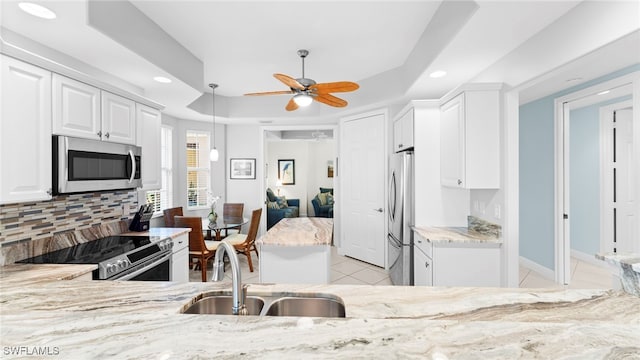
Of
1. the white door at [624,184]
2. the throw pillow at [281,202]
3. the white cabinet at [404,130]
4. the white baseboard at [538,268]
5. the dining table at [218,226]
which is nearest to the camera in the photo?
the white cabinet at [404,130]

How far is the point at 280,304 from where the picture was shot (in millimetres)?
1211

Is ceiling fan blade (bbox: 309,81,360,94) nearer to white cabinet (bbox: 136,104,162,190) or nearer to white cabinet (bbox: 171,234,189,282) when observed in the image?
white cabinet (bbox: 136,104,162,190)

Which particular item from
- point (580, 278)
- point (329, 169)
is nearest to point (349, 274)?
point (580, 278)

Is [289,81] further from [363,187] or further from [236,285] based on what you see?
[363,187]

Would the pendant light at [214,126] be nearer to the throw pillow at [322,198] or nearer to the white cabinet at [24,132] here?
the white cabinet at [24,132]

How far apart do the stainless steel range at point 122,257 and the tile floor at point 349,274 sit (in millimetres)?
1240

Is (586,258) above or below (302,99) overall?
below

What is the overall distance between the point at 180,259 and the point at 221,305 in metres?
1.87

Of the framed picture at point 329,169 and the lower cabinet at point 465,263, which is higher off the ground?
the framed picture at point 329,169

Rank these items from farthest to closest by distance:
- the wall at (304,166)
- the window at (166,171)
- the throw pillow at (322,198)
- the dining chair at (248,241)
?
the wall at (304,166), the throw pillow at (322,198), the window at (166,171), the dining chair at (248,241)

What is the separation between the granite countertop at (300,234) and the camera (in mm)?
2297

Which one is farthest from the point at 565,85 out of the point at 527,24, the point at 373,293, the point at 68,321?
the point at 68,321

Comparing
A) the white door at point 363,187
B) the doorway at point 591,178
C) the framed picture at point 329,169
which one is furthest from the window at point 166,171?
the doorway at point 591,178

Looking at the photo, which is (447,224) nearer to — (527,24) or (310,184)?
(527,24)
